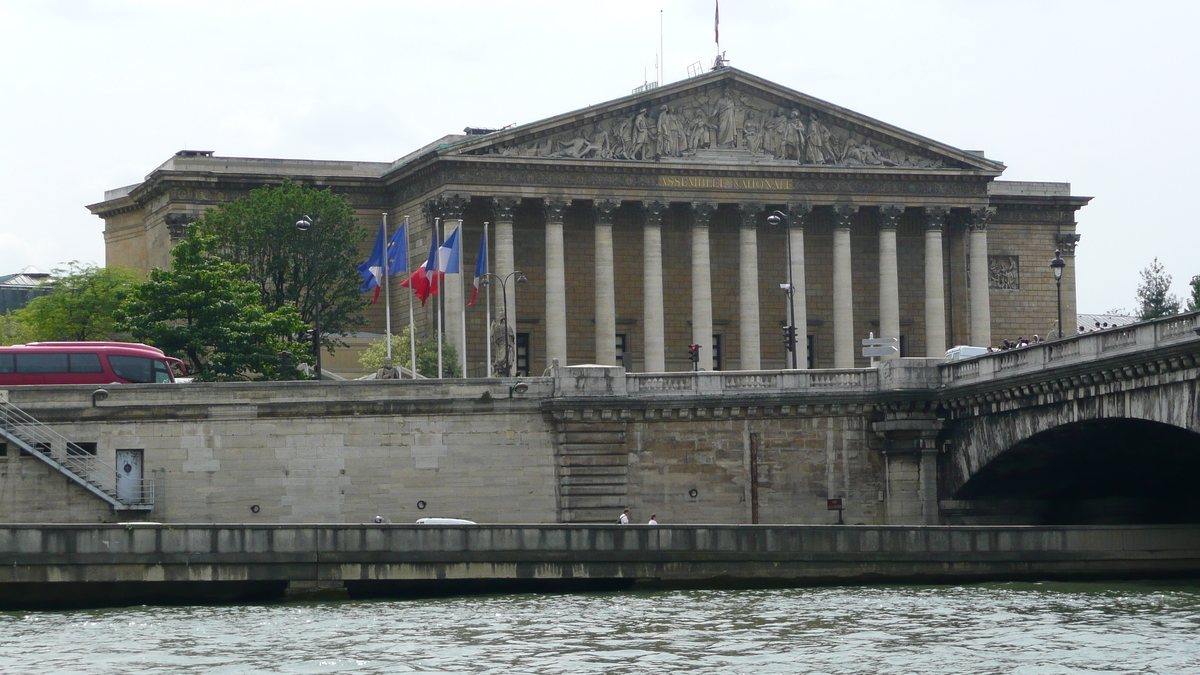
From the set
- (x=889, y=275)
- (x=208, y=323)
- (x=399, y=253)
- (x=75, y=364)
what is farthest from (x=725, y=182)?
(x=75, y=364)

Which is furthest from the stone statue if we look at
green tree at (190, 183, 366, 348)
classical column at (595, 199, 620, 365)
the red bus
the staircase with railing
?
the staircase with railing

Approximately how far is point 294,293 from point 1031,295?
3747 cm

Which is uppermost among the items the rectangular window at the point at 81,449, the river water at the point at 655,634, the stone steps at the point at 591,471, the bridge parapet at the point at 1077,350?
the bridge parapet at the point at 1077,350

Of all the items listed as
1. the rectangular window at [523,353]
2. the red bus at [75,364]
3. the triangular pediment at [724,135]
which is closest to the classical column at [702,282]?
the triangular pediment at [724,135]

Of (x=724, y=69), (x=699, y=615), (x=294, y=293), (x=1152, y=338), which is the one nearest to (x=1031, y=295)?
(x=724, y=69)

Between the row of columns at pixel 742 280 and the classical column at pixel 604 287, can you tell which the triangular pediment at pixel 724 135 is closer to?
the row of columns at pixel 742 280

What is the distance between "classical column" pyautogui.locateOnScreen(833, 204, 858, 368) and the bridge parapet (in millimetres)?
29662

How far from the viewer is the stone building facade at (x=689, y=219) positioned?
301 feet

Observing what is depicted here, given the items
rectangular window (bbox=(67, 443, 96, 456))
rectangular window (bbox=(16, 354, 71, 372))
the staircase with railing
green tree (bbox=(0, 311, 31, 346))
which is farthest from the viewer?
green tree (bbox=(0, 311, 31, 346))

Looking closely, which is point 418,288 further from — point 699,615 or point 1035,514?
point 699,615

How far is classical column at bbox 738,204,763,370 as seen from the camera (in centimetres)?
9394

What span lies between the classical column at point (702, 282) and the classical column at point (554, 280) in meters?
6.07

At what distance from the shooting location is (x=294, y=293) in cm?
8981

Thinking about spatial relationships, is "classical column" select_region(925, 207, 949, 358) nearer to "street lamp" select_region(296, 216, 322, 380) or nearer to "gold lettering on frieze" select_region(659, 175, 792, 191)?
→ "gold lettering on frieze" select_region(659, 175, 792, 191)
